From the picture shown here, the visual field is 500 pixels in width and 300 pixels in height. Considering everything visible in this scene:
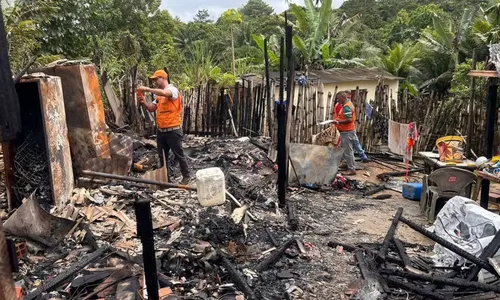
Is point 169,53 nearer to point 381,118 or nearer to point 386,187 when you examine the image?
point 381,118

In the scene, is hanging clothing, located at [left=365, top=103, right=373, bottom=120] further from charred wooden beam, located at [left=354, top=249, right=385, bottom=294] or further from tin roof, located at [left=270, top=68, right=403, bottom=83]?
charred wooden beam, located at [left=354, top=249, right=385, bottom=294]

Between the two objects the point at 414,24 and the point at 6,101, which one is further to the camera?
the point at 414,24

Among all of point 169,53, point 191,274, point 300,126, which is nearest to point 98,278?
point 191,274

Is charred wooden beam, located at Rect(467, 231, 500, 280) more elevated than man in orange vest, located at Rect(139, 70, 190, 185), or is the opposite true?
man in orange vest, located at Rect(139, 70, 190, 185)

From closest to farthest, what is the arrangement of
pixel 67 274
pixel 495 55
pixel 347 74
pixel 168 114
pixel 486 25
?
pixel 67 274
pixel 495 55
pixel 168 114
pixel 486 25
pixel 347 74

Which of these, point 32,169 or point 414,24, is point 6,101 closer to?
point 32,169

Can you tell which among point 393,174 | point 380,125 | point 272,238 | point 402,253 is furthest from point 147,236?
point 380,125

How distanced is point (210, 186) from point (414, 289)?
2.71m

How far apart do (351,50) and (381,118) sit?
1083 centimetres

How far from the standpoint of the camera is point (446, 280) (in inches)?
155

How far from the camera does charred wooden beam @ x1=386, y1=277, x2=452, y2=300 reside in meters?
3.75

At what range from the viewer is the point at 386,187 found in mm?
7855

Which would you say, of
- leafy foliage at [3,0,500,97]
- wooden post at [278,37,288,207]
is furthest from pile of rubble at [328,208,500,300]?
leafy foliage at [3,0,500,97]

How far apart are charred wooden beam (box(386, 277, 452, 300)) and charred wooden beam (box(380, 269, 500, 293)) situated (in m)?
0.08
